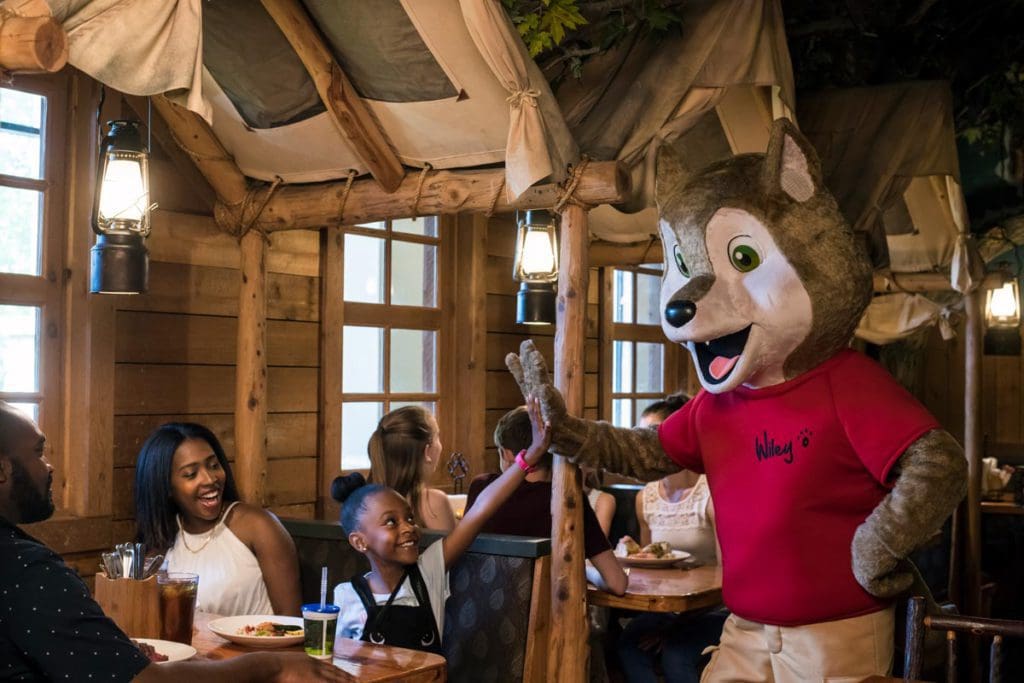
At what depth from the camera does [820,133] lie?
4.81 meters

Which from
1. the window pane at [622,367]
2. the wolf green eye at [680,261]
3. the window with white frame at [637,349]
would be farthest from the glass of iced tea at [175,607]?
the window pane at [622,367]

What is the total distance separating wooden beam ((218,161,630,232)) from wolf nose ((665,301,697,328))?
0.75m

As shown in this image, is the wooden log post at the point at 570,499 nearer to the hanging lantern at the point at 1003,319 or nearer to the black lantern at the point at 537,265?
the black lantern at the point at 537,265

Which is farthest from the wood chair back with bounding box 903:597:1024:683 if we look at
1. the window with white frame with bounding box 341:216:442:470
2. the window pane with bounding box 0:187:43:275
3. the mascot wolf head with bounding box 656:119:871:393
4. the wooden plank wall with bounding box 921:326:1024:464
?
the wooden plank wall with bounding box 921:326:1024:464

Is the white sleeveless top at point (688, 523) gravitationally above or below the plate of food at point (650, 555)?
above

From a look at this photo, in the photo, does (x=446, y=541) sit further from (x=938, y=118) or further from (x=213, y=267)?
(x=938, y=118)

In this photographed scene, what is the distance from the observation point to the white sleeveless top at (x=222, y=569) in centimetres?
335

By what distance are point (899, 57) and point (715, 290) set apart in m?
4.73

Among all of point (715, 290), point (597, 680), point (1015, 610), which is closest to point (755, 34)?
point (715, 290)

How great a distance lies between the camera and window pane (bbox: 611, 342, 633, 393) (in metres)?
7.13

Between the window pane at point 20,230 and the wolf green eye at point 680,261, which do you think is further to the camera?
the window pane at point 20,230

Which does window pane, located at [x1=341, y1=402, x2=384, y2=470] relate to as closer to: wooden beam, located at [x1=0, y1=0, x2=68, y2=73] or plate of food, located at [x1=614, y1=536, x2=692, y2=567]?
plate of food, located at [x1=614, y1=536, x2=692, y2=567]

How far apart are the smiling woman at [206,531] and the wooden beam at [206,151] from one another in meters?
1.02

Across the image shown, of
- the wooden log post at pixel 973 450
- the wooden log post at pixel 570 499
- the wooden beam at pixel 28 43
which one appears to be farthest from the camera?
the wooden log post at pixel 973 450
